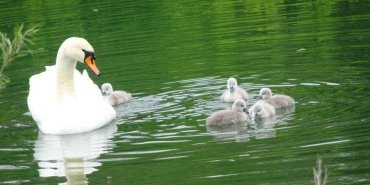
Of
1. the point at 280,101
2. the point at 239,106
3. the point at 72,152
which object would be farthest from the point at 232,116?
the point at 72,152

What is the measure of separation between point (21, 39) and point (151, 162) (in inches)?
184

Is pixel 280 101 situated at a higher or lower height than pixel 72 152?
higher

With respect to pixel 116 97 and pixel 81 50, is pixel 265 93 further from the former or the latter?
pixel 81 50

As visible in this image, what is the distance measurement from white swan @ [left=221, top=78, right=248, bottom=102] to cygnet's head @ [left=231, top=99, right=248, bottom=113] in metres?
0.69

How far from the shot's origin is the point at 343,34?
20.2 meters

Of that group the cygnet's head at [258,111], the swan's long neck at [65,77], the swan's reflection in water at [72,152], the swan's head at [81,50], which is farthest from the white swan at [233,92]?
the swan's long neck at [65,77]

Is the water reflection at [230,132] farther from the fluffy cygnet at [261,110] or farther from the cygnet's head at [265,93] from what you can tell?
the cygnet's head at [265,93]

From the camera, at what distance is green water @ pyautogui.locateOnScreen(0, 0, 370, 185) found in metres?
11.8

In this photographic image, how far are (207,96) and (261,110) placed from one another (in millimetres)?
2062

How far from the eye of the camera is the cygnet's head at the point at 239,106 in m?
14.7

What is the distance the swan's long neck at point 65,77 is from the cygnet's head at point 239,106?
263 cm

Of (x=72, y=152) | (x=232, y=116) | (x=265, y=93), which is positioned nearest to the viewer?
(x=72, y=152)

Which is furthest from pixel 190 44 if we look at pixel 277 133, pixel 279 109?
pixel 277 133

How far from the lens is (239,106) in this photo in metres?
14.8
